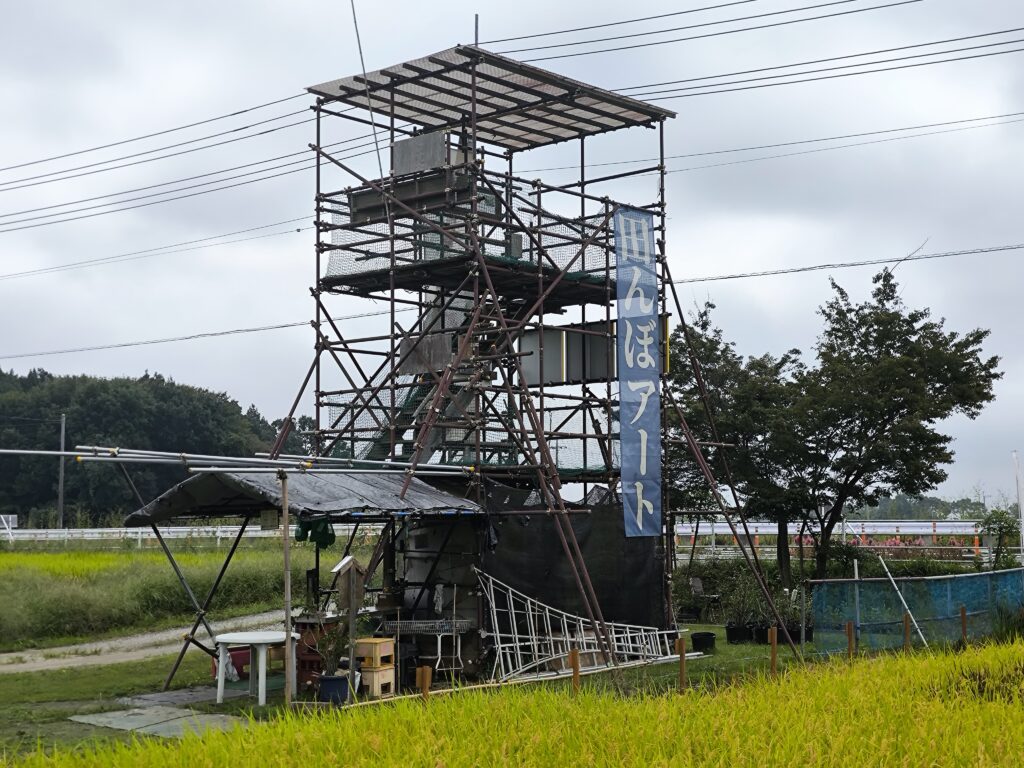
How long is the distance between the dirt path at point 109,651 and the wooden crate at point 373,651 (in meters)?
7.94

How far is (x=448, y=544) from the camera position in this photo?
20703 mm

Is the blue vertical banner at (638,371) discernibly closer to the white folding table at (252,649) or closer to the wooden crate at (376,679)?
Result: the wooden crate at (376,679)

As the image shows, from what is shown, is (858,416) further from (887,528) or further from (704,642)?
(887,528)

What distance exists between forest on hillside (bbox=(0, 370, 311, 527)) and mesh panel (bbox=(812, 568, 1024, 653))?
50291 mm

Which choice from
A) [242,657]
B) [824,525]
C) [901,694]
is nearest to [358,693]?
[242,657]

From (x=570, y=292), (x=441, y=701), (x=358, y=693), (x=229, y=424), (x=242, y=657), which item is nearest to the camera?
(x=441, y=701)

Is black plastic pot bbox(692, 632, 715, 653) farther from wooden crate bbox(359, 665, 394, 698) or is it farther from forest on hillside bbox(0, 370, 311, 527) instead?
forest on hillside bbox(0, 370, 311, 527)

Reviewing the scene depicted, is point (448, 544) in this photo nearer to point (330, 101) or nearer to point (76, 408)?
point (330, 101)

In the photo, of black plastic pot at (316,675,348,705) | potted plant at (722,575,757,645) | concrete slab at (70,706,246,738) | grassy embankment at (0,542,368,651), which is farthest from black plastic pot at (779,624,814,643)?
concrete slab at (70,706,246,738)

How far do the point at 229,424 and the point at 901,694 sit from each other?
67.1 meters

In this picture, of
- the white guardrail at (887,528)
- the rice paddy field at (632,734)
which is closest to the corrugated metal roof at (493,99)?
the rice paddy field at (632,734)

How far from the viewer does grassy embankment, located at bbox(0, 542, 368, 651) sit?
26.5m

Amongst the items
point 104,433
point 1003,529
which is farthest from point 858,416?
point 104,433

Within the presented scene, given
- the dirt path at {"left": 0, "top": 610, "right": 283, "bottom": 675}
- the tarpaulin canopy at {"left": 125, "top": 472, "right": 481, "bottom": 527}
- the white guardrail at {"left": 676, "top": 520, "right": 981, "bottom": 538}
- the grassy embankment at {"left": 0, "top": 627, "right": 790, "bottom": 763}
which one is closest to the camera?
the grassy embankment at {"left": 0, "top": 627, "right": 790, "bottom": 763}
